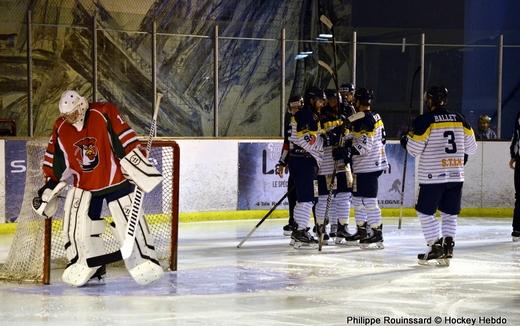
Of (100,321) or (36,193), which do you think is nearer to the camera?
(100,321)

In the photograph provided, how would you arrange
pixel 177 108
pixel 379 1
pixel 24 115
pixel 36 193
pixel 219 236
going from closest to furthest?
pixel 36 193 < pixel 219 236 < pixel 24 115 < pixel 177 108 < pixel 379 1

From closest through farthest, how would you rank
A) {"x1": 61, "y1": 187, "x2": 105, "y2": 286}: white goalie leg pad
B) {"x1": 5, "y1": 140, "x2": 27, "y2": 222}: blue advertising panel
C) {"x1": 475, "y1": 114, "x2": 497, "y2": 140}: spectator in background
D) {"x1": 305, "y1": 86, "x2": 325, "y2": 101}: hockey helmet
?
{"x1": 61, "y1": 187, "x2": 105, "y2": 286}: white goalie leg pad, {"x1": 305, "y1": 86, "x2": 325, "y2": 101}: hockey helmet, {"x1": 5, "y1": 140, "x2": 27, "y2": 222}: blue advertising panel, {"x1": 475, "y1": 114, "x2": 497, "y2": 140}: spectator in background

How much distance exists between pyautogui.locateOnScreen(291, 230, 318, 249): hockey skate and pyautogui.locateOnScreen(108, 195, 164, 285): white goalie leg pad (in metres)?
2.37

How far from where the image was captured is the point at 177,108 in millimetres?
14641

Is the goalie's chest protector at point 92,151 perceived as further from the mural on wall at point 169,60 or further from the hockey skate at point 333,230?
the mural on wall at point 169,60

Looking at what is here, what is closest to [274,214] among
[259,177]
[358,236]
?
[259,177]

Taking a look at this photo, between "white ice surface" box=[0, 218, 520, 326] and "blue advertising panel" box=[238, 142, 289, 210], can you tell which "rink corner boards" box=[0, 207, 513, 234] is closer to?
"blue advertising panel" box=[238, 142, 289, 210]

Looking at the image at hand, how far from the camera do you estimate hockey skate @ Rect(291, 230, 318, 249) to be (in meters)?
8.23

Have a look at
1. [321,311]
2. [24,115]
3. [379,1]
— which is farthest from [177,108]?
[321,311]

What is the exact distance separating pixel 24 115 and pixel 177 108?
8.22ft

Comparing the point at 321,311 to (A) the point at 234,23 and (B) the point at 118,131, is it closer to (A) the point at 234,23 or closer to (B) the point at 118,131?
(B) the point at 118,131

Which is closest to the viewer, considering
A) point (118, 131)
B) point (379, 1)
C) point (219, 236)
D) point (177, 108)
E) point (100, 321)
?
point (100, 321)

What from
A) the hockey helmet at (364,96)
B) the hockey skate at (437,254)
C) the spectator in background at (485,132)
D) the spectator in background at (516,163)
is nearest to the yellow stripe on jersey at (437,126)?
the hockey skate at (437,254)

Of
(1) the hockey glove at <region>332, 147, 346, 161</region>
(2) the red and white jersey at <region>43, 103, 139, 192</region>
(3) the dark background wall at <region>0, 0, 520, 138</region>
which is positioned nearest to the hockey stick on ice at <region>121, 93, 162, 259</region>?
(2) the red and white jersey at <region>43, 103, 139, 192</region>
